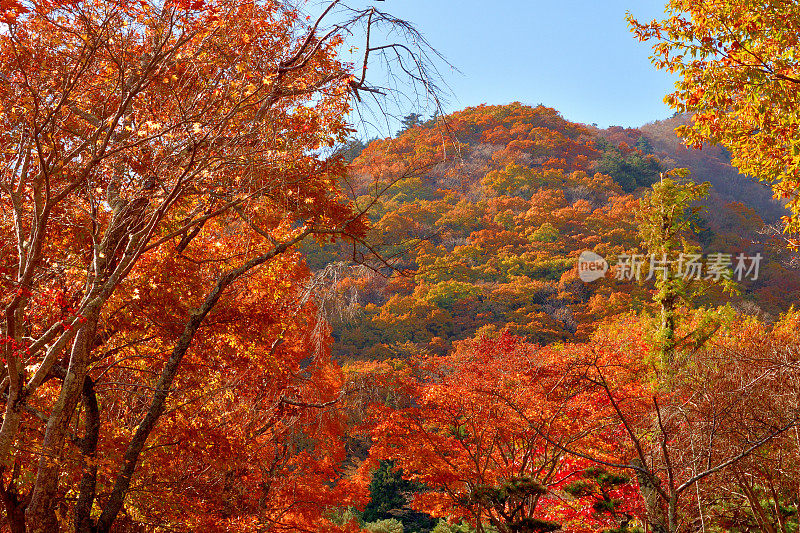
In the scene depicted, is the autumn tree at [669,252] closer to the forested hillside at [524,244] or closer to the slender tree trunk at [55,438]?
the forested hillside at [524,244]

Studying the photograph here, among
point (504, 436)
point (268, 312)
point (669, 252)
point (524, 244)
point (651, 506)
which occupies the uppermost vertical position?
point (524, 244)

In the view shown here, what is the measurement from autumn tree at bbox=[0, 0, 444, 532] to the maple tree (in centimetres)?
416

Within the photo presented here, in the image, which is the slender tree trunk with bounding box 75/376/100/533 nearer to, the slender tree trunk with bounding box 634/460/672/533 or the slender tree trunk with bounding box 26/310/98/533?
the slender tree trunk with bounding box 26/310/98/533

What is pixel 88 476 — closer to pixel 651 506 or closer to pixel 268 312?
pixel 268 312

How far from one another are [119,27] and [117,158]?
1.31 metres

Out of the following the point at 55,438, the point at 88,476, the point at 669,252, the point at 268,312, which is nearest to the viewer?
the point at 55,438

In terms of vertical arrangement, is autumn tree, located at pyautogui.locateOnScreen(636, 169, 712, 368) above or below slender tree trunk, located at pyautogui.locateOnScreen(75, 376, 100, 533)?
above

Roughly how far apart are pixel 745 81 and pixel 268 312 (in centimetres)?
633

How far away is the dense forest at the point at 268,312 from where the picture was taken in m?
3.53

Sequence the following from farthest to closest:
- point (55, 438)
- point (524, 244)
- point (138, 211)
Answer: point (524, 244) < point (138, 211) < point (55, 438)

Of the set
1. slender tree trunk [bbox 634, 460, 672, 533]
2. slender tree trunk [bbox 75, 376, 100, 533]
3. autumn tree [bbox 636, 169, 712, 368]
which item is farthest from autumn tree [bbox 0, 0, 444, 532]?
autumn tree [bbox 636, 169, 712, 368]

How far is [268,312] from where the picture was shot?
7.30 meters

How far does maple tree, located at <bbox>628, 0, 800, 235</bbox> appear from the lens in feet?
19.2

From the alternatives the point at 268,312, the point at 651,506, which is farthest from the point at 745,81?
the point at 268,312
